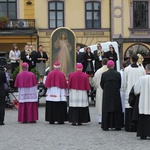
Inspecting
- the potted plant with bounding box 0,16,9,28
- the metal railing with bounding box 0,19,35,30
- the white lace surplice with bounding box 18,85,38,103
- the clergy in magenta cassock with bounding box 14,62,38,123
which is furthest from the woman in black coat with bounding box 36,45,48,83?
the metal railing with bounding box 0,19,35,30

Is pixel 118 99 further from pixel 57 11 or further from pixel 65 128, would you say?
pixel 57 11

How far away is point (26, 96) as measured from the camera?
20547 mm

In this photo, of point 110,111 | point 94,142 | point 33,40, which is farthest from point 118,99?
point 33,40

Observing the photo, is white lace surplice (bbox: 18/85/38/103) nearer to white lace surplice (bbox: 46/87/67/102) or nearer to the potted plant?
white lace surplice (bbox: 46/87/67/102)

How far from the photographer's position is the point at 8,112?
24.8m

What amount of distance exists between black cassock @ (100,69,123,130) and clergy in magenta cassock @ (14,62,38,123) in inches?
134

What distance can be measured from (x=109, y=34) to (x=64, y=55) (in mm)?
20442

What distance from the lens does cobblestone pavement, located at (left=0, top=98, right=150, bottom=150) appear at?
13.9 meters

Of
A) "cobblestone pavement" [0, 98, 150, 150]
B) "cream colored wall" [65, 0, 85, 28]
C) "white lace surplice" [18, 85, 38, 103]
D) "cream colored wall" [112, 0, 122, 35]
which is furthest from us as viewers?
"cream colored wall" [112, 0, 122, 35]

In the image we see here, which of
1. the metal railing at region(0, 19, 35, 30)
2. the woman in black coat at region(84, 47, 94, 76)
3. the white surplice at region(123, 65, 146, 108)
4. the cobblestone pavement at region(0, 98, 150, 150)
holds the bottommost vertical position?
the cobblestone pavement at region(0, 98, 150, 150)

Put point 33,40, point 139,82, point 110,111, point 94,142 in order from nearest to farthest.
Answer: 1. point 94,142
2. point 139,82
3. point 110,111
4. point 33,40

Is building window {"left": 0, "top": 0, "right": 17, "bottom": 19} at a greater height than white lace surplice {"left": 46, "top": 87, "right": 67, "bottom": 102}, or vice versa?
building window {"left": 0, "top": 0, "right": 17, "bottom": 19}

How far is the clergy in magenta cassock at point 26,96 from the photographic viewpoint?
20375mm

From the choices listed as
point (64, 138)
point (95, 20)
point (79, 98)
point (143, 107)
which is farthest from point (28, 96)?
point (95, 20)
